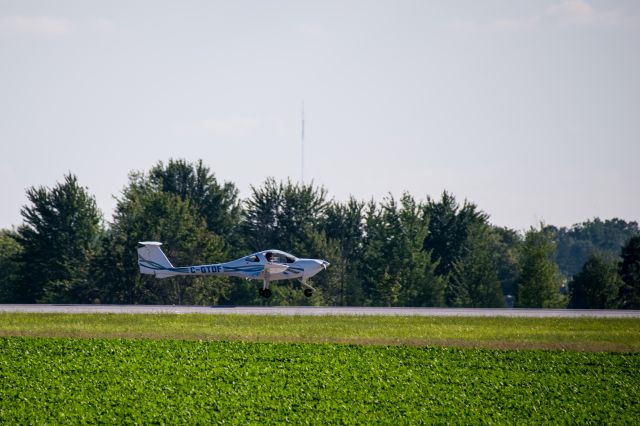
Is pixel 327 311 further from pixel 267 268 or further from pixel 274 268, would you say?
pixel 267 268

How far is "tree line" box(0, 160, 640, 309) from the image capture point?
7475 centimetres

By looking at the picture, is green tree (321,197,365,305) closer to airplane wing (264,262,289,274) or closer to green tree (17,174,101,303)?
green tree (17,174,101,303)

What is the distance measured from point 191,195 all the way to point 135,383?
64636 millimetres

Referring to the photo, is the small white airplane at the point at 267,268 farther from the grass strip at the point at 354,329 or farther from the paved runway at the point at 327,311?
the grass strip at the point at 354,329

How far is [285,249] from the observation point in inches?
3216

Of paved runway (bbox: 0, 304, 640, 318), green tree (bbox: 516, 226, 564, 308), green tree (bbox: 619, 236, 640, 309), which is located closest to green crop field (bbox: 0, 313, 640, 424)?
paved runway (bbox: 0, 304, 640, 318)

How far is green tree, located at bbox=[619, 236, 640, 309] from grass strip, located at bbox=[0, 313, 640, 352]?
131 ft

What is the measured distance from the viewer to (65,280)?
77312 mm

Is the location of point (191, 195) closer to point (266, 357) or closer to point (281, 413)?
point (266, 357)

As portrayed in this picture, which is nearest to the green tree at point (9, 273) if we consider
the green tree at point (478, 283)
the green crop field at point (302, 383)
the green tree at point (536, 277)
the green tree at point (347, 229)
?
the green tree at point (347, 229)

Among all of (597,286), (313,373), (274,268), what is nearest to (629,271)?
(597,286)

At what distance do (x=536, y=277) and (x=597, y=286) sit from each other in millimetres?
17735

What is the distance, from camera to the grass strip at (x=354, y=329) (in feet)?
118

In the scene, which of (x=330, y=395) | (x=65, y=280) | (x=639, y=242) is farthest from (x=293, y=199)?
(x=330, y=395)
